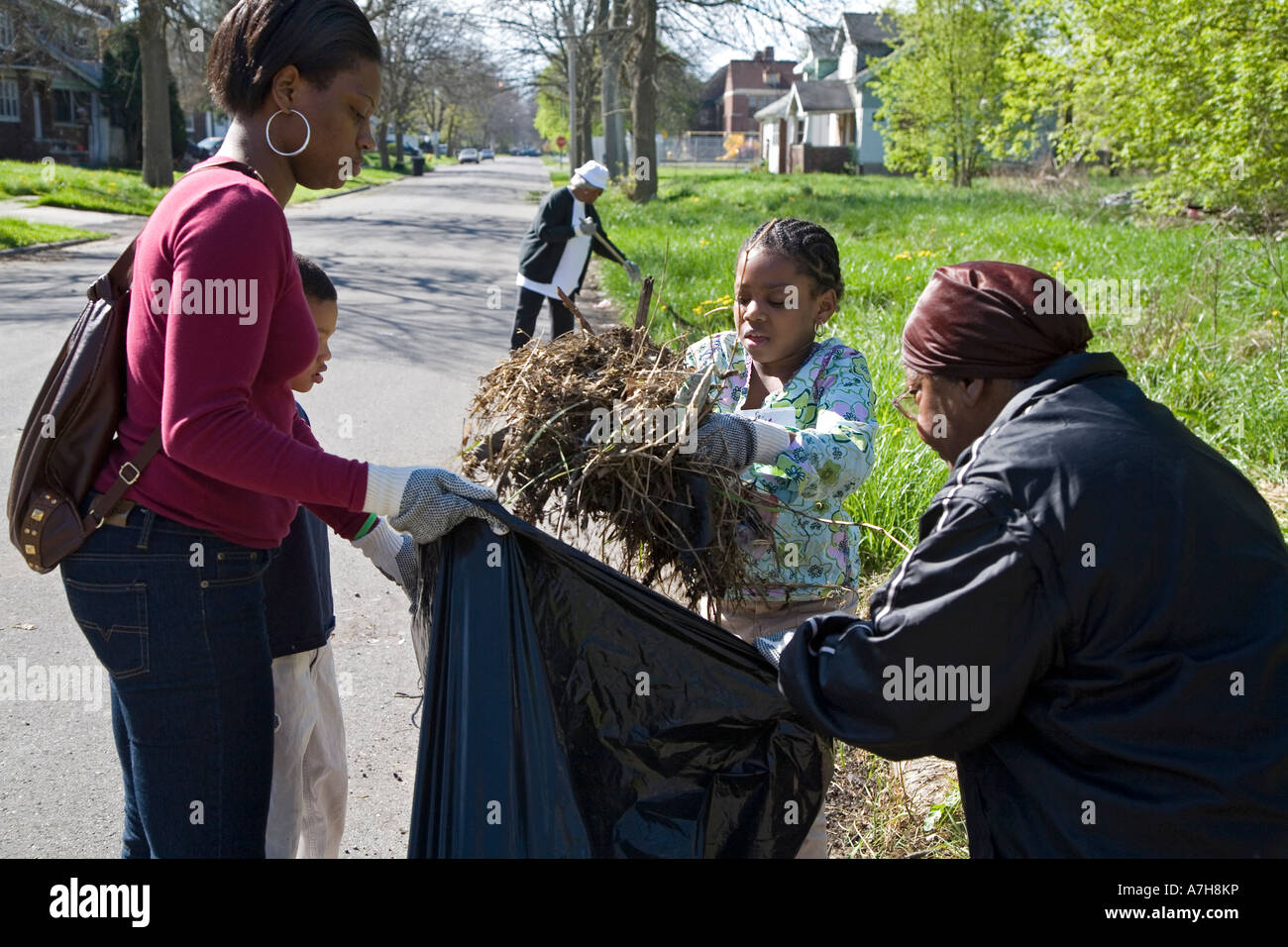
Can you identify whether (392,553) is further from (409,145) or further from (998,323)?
(409,145)

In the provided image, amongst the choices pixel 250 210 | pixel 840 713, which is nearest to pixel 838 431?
pixel 840 713

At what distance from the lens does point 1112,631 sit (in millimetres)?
1616

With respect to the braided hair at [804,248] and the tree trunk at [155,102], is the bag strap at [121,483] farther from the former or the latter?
the tree trunk at [155,102]

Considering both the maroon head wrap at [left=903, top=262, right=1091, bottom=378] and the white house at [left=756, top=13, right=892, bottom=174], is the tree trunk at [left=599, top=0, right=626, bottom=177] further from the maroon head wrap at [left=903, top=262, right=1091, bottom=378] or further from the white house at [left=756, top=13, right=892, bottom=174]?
the maroon head wrap at [left=903, top=262, right=1091, bottom=378]

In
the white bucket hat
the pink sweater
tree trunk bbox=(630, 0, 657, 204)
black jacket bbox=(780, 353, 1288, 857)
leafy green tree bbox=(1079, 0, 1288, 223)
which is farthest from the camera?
tree trunk bbox=(630, 0, 657, 204)

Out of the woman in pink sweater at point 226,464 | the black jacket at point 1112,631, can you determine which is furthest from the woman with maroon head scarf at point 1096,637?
the woman in pink sweater at point 226,464

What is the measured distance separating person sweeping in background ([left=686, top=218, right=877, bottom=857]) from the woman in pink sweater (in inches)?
29.7

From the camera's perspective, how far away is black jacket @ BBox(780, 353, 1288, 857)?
1.61 meters

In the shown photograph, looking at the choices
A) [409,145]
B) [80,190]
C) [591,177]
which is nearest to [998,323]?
[591,177]

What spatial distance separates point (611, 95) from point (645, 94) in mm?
9051

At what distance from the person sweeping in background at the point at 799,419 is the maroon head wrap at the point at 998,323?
54 centimetres

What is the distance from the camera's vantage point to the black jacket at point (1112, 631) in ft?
5.27

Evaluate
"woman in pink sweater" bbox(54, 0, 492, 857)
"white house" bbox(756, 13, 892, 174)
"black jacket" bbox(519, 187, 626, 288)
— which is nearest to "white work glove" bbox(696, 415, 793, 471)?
"woman in pink sweater" bbox(54, 0, 492, 857)

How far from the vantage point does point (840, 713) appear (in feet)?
6.04
